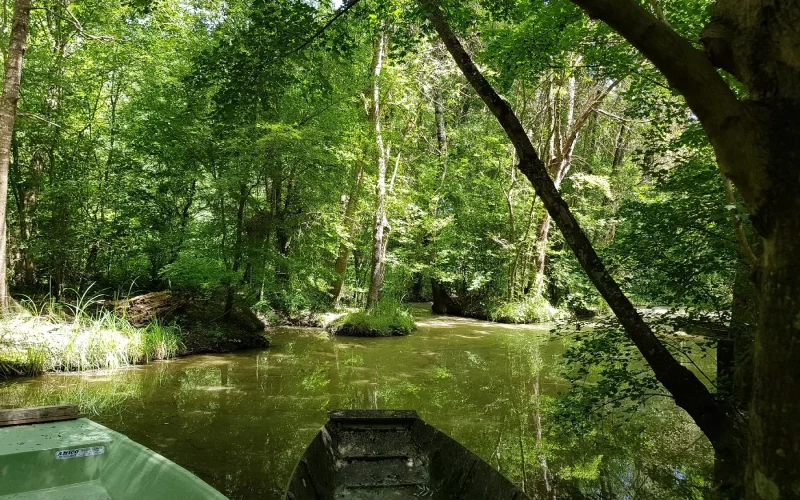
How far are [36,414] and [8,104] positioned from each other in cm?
631

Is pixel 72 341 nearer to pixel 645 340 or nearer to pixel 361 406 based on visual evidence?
pixel 361 406

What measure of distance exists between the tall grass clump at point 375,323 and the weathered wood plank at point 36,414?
9.00m

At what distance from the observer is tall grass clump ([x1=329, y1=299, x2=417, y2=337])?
40.8 feet

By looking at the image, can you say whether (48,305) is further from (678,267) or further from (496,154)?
(496,154)

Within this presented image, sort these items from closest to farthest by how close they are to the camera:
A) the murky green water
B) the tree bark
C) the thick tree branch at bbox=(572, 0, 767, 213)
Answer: the thick tree branch at bbox=(572, 0, 767, 213) → the murky green water → the tree bark

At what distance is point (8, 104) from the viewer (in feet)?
24.2

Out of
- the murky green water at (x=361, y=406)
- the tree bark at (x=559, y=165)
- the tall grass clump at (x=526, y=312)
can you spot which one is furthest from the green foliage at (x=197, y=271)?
the tree bark at (x=559, y=165)

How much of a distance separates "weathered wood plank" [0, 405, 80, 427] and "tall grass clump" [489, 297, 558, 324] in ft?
44.5

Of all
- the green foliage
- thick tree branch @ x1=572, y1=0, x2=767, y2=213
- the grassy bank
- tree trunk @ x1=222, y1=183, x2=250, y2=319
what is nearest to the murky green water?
the grassy bank

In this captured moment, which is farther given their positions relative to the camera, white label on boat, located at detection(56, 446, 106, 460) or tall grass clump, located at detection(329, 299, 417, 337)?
tall grass clump, located at detection(329, 299, 417, 337)

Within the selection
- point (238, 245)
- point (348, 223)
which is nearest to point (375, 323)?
point (348, 223)

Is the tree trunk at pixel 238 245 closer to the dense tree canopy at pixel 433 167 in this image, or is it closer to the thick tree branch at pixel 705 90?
the dense tree canopy at pixel 433 167

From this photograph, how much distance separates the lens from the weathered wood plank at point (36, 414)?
330 centimetres

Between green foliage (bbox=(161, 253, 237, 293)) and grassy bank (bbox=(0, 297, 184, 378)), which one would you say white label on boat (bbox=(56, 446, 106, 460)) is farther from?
green foliage (bbox=(161, 253, 237, 293))
